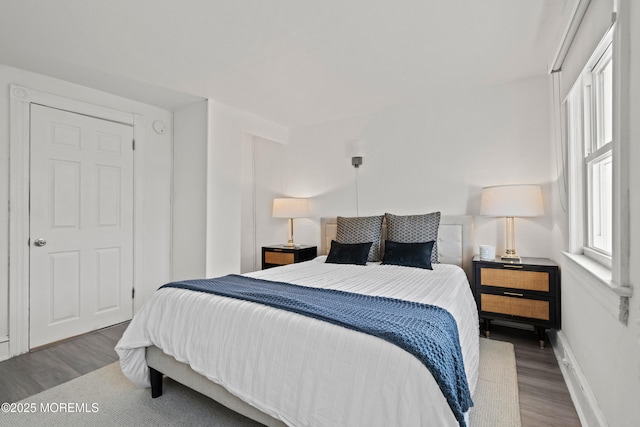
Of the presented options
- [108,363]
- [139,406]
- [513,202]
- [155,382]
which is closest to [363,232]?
[513,202]

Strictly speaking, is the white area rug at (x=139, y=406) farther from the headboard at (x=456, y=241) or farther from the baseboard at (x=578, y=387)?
the headboard at (x=456, y=241)

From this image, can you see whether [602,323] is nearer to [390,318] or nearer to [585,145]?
[390,318]

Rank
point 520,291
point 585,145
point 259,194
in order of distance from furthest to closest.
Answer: point 259,194 < point 520,291 < point 585,145

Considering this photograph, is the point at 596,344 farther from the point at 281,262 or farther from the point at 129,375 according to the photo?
the point at 281,262

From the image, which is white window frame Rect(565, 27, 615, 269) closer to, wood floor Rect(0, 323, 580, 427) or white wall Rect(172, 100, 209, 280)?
wood floor Rect(0, 323, 580, 427)

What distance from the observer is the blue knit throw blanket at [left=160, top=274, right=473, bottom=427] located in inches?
45.6

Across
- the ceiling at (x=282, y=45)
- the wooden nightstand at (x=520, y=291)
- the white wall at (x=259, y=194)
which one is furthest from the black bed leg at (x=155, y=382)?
the white wall at (x=259, y=194)

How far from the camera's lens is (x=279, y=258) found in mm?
4059

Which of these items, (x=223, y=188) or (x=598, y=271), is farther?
(x=223, y=188)

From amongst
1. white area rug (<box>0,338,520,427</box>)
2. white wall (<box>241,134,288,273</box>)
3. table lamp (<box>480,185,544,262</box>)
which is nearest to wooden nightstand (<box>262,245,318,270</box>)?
white wall (<box>241,134,288,273</box>)

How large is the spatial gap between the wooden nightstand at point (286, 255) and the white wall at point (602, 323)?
2.64 meters

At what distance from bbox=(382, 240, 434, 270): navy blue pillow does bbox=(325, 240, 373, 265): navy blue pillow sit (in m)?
0.21

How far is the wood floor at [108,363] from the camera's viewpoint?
1.85 meters

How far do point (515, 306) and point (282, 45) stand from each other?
2.91 meters
